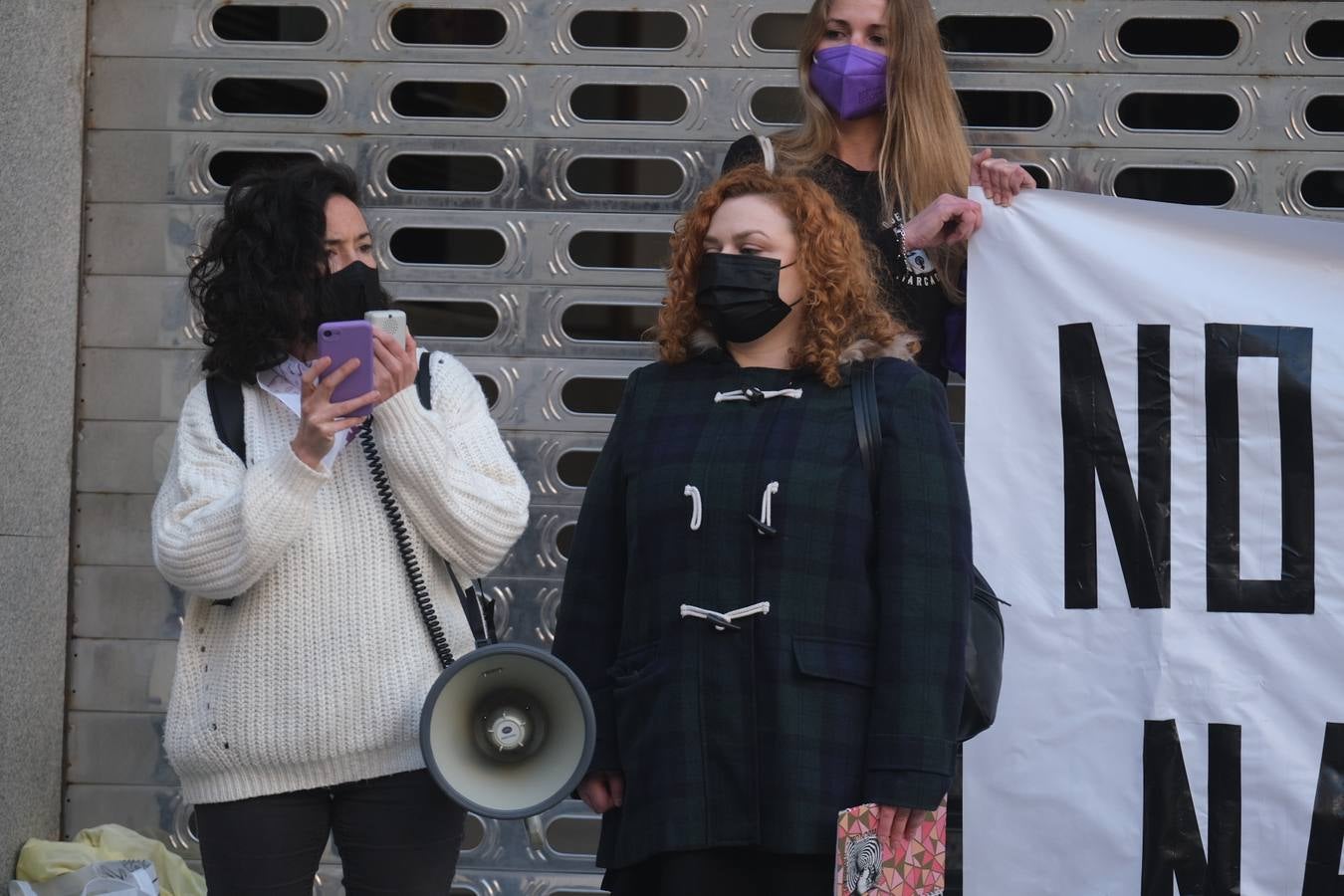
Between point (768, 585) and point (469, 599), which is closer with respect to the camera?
point (768, 585)

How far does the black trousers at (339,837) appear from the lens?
3.50 m

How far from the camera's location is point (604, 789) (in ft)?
11.7

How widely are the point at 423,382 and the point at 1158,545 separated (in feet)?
6.04

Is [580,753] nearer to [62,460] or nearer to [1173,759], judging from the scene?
[1173,759]

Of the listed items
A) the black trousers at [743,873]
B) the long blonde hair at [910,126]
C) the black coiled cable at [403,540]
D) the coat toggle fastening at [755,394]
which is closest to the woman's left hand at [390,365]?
the black coiled cable at [403,540]

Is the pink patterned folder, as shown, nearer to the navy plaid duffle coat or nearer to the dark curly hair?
the navy plaid duffle coat

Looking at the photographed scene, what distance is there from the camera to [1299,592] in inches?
172

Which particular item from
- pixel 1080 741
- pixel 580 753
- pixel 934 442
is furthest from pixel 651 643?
pixel 1080 741

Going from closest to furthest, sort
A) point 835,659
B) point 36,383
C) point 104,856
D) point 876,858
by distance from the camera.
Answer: point 876,858 → point 835,659 → point 104,856 → point 36,383

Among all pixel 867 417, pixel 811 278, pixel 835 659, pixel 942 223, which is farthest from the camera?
pixel 942 223

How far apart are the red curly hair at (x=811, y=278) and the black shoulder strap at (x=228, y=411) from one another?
0.85m

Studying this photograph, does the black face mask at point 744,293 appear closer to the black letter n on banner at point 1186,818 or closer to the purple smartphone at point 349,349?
the purple smartphone at point 349,349

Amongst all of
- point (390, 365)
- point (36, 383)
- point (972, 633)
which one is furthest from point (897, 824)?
point (36, 383)

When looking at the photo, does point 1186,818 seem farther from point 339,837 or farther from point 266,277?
point 266,277
